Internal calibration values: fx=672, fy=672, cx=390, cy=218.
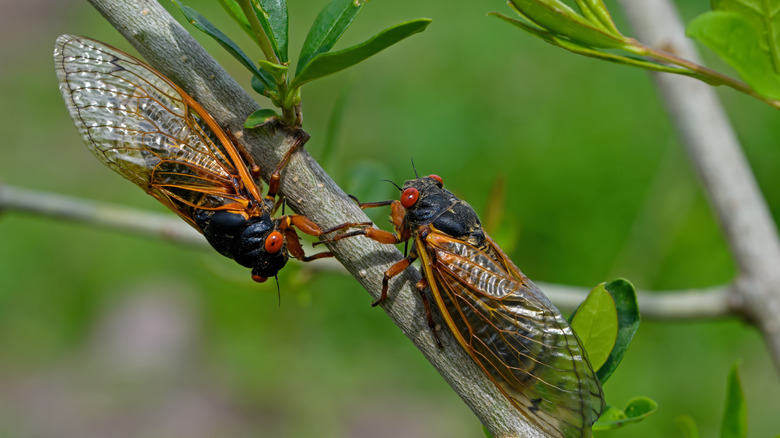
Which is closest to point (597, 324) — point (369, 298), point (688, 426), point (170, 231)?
point (688, 426)

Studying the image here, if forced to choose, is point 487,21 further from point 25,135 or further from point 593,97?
point 25,135

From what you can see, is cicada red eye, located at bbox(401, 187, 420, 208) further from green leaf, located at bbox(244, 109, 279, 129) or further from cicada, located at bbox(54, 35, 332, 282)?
green leaf, located at bbox(244, 109, 279, 129)

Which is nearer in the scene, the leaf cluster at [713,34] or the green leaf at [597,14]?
the leaf cluster at [713,34]

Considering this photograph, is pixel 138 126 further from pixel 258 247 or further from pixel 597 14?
pixel 597 14

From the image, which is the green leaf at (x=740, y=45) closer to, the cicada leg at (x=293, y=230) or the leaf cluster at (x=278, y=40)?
the leaf cluster at (x=278, y=40)

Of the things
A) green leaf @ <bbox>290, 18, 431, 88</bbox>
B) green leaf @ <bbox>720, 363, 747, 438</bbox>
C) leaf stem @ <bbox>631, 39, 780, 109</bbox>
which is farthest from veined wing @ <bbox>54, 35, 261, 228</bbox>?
green leaf @ <bbox>720, 363, 747, 438</bbox>

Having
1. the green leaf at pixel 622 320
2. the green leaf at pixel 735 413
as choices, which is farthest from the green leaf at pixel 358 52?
the green leaf at pixel 735 413
